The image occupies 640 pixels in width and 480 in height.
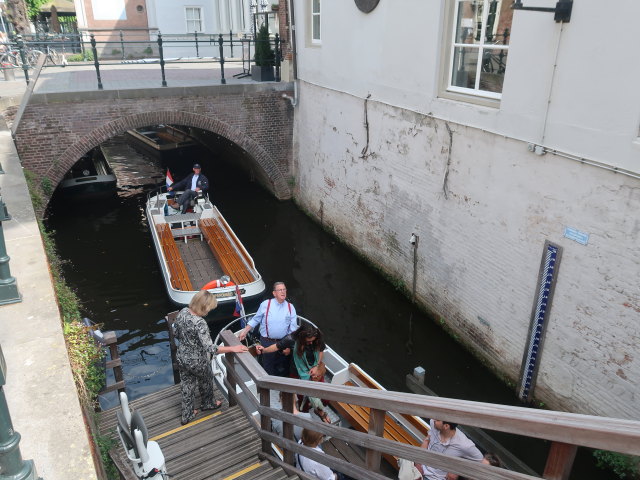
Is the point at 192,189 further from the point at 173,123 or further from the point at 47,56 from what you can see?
the point at 47,56

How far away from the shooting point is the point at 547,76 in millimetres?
6168

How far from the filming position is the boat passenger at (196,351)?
4.53 metres

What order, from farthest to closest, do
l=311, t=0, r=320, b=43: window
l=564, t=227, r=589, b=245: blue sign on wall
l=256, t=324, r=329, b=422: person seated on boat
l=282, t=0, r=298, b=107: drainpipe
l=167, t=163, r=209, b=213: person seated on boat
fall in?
1. l=282, t=0, r=298, b=107: drainpipe
2. l=311, t=0, r=320, b=43: window
3. l=167, t=163, r=209, b=213: person seated on boat
4. l=564, t=227, r=589, b=245: blue sign on wall
5. l=256, t=324, r=329, b=422: person seated on boat

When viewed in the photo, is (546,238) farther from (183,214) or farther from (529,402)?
(183,214)

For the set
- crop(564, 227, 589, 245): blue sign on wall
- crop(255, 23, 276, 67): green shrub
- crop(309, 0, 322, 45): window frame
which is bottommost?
crop(564, 227, 589, 245): blue sign on wall

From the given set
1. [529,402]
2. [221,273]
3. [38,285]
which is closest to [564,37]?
[529,402]

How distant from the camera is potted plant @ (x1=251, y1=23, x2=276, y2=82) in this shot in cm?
1406

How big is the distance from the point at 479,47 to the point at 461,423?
21.3 feet

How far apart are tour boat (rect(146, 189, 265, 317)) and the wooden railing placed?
4958 millimetres

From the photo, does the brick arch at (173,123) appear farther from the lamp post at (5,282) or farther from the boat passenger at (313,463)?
the boat passenger at (313,463)

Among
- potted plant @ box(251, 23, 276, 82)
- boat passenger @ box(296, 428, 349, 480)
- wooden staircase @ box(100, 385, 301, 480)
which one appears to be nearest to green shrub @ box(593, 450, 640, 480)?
boat passenger @ box(296, 428, 349, 480)

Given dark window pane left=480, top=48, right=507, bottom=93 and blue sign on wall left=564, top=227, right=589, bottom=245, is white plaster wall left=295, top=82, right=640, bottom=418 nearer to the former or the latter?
blue sign on wall left=564, top=227, right=589, bottom=245

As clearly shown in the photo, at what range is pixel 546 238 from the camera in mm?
6574

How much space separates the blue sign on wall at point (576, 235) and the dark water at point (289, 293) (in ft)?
8.62
